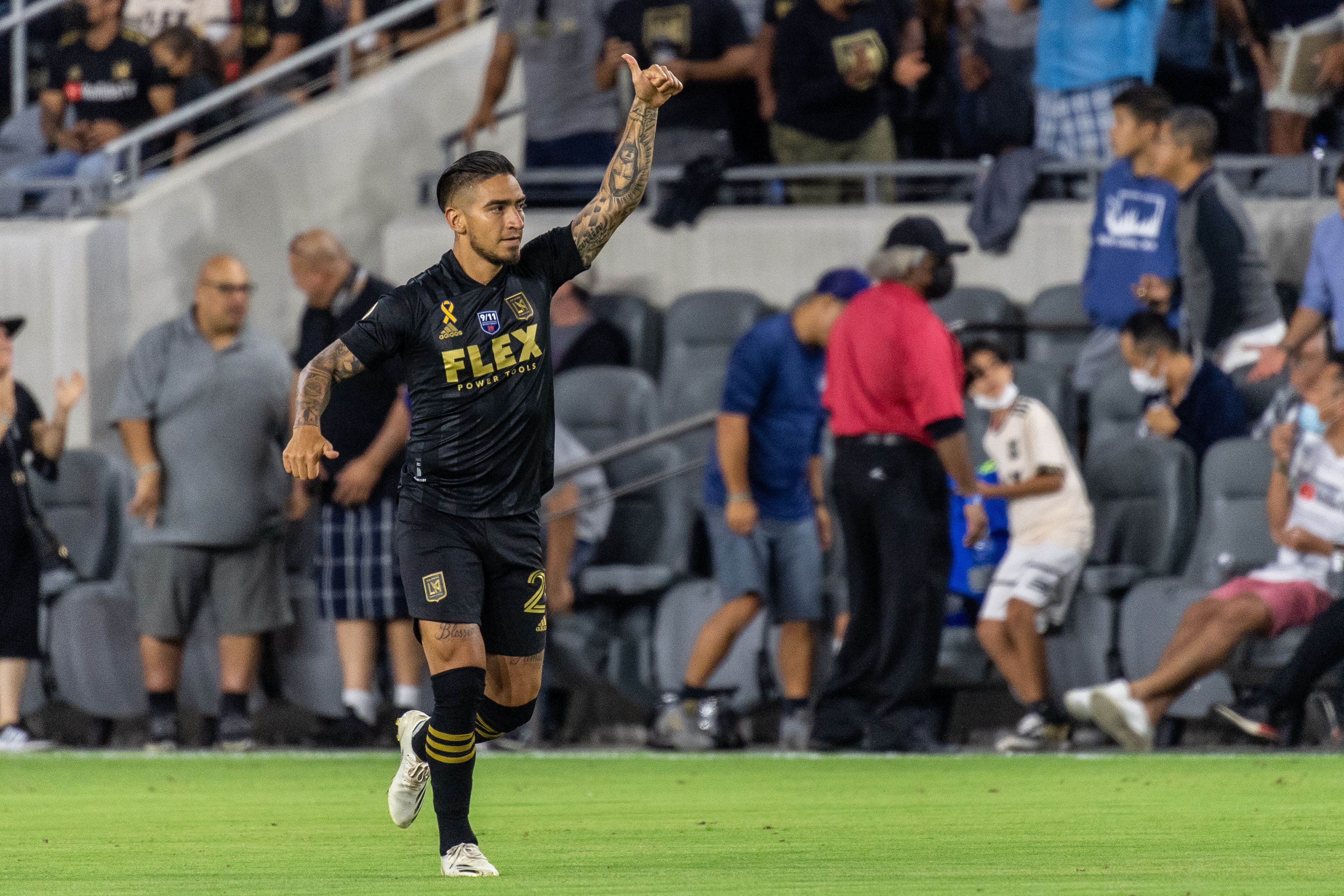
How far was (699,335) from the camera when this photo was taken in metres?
12.4

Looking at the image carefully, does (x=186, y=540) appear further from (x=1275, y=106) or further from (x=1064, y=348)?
(x=1275, y=106)

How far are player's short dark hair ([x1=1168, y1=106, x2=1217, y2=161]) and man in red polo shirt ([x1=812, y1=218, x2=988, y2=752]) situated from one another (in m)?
1.98

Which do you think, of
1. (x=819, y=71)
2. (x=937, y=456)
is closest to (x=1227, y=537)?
(x=937, y=456)

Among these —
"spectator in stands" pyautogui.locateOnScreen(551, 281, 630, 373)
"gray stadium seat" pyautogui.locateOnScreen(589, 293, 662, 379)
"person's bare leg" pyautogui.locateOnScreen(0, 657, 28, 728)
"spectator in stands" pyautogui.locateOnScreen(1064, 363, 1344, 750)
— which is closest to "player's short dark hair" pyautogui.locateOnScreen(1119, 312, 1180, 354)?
"spectator in stands" pyautogui.locateOnScreen(1064, 363, 1344, 750)

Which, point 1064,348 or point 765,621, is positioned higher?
point 1064,348

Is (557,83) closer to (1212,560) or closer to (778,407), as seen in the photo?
(778,407)

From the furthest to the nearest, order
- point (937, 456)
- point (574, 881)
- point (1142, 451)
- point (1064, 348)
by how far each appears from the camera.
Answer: point (1064, 348) < point (1142, 451) < point (937, 456) < point (574, 881)

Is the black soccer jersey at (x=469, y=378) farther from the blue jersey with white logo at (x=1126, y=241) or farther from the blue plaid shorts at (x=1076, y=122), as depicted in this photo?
the blue plaid shorts at (x=1076, y=122)

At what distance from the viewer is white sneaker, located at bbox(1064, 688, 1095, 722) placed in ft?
31.3

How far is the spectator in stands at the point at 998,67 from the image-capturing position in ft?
43.8

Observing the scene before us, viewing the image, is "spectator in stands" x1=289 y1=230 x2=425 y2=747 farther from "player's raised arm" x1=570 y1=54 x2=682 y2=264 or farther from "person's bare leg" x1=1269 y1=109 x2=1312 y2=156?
"person's bare leg" x1=1269 y1=109 x2=1312 y2=156

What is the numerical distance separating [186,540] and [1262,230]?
6.05 m

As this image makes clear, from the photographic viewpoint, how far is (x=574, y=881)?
221 inches

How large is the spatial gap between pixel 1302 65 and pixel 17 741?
7751 mm
